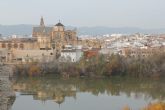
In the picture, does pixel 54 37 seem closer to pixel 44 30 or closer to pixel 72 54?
pixel 44 30

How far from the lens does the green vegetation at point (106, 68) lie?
19844mm

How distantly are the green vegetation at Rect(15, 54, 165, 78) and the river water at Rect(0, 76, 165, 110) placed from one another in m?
1.05

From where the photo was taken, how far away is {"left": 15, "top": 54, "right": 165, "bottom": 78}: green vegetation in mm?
Result: 19844

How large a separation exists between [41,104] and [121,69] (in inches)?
315

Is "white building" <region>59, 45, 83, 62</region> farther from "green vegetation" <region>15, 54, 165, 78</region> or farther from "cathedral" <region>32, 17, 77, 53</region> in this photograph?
"green vegetation" <region>15, 54, 165, 78</region>

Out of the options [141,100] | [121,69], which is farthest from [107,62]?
[141,100]

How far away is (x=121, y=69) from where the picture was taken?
66.0 feet

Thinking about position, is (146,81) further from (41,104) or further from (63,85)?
(41,104)

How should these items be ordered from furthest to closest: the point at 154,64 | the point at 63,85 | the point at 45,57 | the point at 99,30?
the point at 99,30 < the point at 45,57 < the point at 154,64 < the point at 63,85

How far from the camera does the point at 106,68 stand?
65.4 ft

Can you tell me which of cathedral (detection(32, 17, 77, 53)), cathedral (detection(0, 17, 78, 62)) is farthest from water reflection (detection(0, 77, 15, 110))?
cathedral (detection(32, 17, 77, 53))

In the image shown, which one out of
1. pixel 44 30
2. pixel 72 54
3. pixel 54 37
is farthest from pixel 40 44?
pixel 72 54

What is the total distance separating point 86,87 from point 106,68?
375 cm

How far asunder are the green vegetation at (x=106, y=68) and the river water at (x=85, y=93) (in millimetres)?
1052
